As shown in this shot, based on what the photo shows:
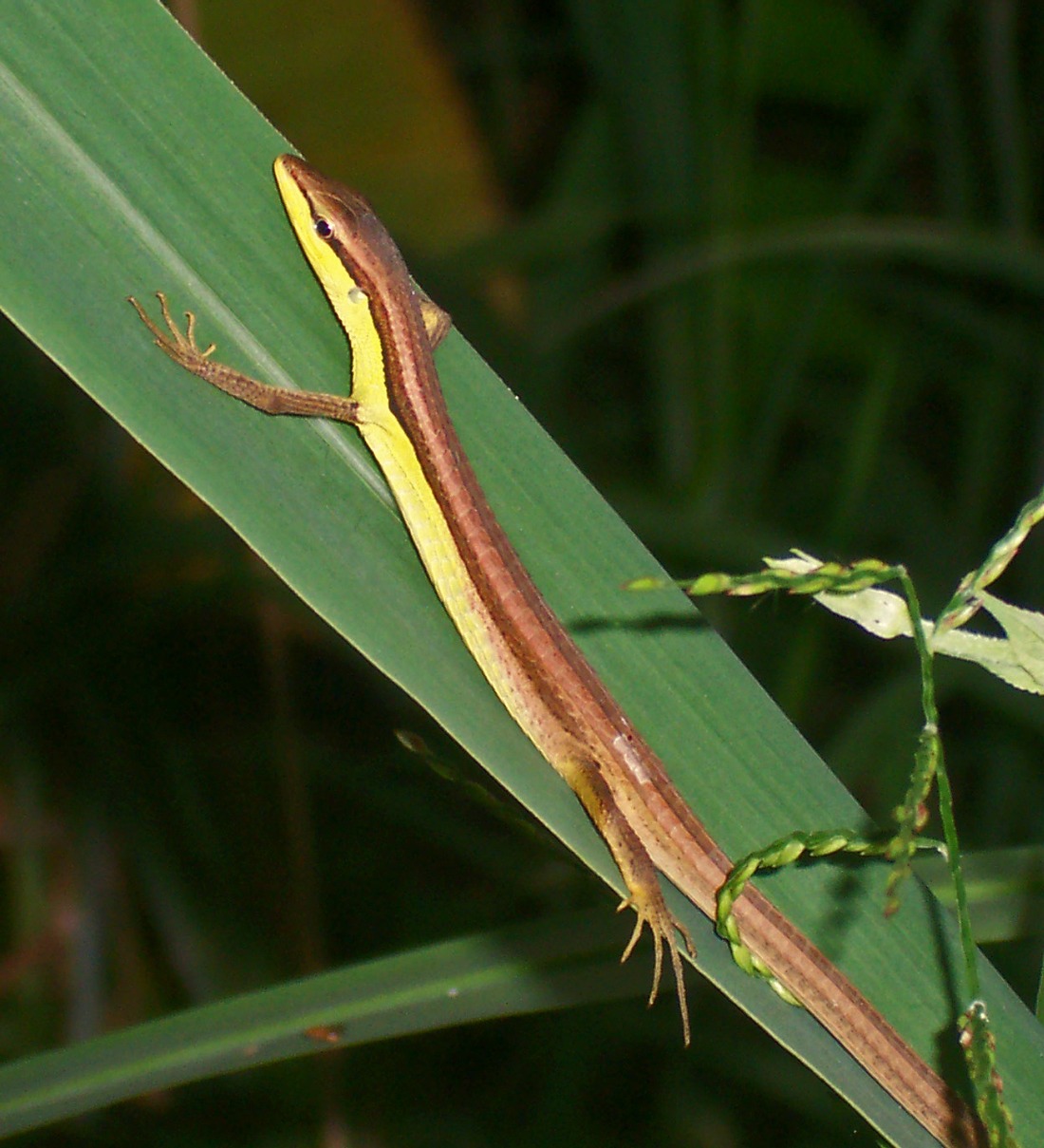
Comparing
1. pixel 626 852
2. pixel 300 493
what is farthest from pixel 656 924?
pixel 300 493

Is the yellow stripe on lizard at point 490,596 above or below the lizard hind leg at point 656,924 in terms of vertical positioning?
above

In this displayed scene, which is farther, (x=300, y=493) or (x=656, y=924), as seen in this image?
(x=656, y=924)

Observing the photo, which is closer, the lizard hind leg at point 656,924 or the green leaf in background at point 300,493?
the green leaf in background at point 300,493

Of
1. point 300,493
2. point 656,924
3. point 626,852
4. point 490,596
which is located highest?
point 300,493

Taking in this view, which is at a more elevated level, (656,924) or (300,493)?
(300,493)

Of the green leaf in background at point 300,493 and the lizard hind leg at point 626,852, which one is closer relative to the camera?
the green leaf in background at point 300,493

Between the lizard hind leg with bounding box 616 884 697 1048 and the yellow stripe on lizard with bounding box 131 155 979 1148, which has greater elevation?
the yellow stripe on lizard with bounding box 131 155 979 1148

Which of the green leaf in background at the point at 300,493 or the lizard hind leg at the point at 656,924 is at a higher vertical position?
the green leaf in background at the point at 300,493

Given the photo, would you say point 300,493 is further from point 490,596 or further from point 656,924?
point 656,924
